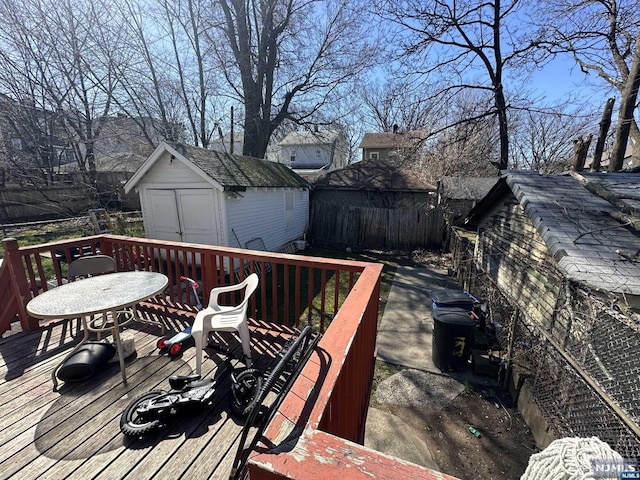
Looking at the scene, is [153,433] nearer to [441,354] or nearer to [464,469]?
[464,469]

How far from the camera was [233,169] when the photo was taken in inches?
349

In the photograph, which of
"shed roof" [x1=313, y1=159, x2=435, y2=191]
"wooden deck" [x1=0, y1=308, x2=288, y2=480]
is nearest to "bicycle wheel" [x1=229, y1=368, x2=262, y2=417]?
"wooden deck" [x1=0, y1=308, x2=288, y2=480]

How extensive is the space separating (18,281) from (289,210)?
900 cm

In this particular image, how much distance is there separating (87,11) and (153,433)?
16754 millimetres

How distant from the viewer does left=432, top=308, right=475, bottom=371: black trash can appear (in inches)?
165

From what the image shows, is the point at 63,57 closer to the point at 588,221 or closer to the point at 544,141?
the point at 588,221

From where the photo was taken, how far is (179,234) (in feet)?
28.2

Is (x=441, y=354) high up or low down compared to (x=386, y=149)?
down

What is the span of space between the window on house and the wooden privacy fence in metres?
1.30

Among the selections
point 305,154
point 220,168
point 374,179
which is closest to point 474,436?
point 220,168

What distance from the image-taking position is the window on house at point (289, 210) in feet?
37.2

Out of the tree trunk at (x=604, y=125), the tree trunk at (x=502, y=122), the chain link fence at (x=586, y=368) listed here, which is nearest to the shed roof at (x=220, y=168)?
the chain link fence at (x=586, y=368)

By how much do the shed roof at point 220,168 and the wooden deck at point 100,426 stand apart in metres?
5.47

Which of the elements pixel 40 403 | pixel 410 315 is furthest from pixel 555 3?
pixel 40 403
